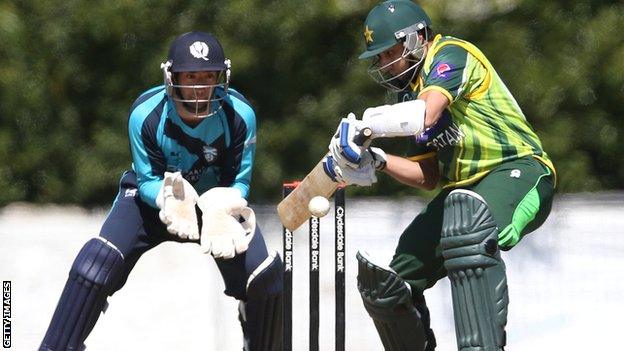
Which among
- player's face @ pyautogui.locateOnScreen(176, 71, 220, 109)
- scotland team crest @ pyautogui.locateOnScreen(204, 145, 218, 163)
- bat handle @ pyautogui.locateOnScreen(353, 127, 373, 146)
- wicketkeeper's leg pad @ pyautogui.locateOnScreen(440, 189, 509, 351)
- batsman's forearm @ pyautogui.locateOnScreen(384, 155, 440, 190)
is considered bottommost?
wicketkeeper's leg pad @ pyautogui.locateOnScreen(440, 189, 509, 351)

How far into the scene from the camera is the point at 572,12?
273 inches

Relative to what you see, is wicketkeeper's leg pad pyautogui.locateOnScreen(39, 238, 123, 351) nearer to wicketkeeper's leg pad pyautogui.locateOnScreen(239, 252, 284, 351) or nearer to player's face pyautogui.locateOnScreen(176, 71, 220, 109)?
wicketkeeper's leg pad pyautogui.locateOnScreen(239, 252, 284, 351)

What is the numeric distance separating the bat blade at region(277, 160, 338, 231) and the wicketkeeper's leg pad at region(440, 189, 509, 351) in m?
0.48

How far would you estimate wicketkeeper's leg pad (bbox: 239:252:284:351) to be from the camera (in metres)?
5.05

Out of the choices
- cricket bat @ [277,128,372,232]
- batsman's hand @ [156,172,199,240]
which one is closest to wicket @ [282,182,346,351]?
cricket bat @ [277,128,372,232]

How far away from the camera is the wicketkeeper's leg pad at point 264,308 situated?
5047mm

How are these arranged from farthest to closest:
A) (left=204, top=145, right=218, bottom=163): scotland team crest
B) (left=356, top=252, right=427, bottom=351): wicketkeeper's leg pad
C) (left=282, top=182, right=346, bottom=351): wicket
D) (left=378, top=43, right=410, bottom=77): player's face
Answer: (left=282, top=182, right=346, bottom=351): wicket < (left=204, top=145, right=218, bottom=163): scotland team crest < (left=356, top=252, right=427, bottom=351): wicketkeeper's leg pad < (left=378, top=43, right=410, bottom=77): player's face

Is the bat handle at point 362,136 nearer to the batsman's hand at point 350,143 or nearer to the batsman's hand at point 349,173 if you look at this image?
the batsman's hand at point 350,143

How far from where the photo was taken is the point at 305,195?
15.9 feet

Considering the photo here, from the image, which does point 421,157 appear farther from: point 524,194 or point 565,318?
point 565,318

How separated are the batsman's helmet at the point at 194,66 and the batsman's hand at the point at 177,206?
27 centimetres

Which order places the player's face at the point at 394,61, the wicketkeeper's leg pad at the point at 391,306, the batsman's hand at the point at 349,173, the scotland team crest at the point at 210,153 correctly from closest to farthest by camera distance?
1. the batsman's hand at the point at 349,173
2. the player's face at the point at 394,61
3. the wicketkeeper's leg pad at the point at 391,306
4. the scotland team crest at the point at 210,153

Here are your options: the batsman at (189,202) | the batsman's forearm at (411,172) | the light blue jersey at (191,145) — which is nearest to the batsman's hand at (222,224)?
the batsman at (189,202)

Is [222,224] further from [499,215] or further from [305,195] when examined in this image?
[499,215]
